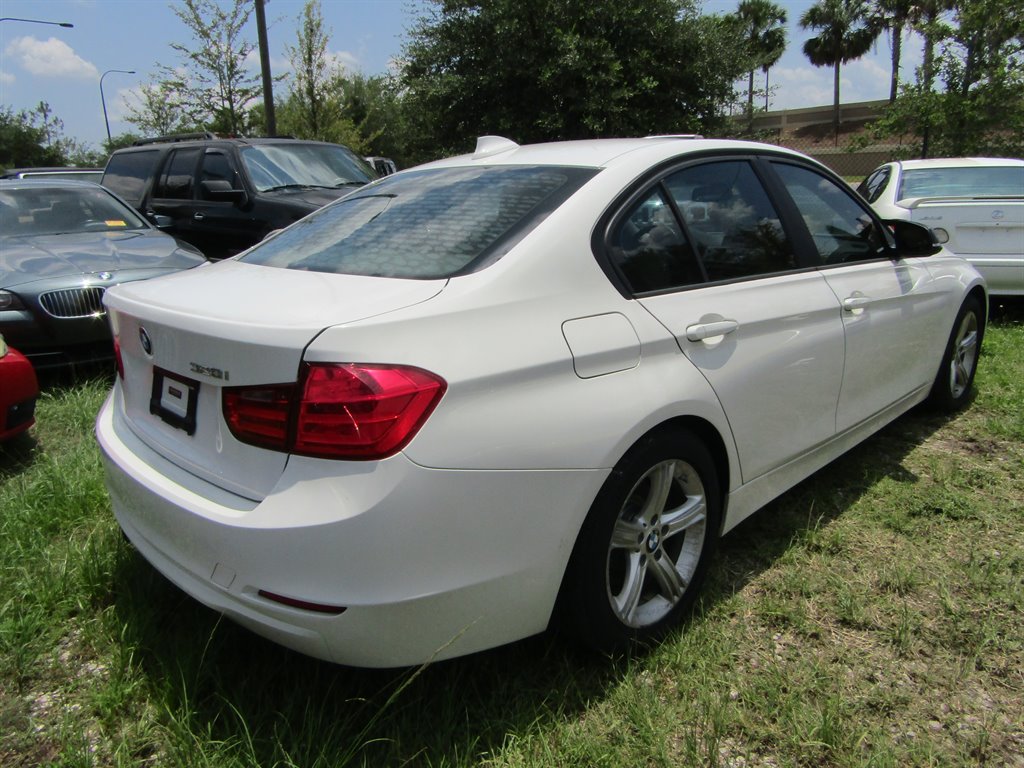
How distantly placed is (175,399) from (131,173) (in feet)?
26.8

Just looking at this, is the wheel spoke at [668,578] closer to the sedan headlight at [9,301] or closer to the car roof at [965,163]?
the sedan headlight at [9,301]

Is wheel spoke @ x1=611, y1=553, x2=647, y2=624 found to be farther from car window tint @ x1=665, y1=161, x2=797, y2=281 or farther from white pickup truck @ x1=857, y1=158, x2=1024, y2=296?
white pickup truck @ x1=857, y1=158, x2=1024, y2=296

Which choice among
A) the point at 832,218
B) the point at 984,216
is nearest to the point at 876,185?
the point at 984,216

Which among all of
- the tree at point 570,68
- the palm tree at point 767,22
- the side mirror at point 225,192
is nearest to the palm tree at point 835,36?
the palm tree at point 767,22

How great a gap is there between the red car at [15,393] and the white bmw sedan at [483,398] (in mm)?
1364

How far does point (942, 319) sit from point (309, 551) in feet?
11.6

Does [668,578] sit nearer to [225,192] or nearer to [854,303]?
[854,303]

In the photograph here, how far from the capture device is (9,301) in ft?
15.7

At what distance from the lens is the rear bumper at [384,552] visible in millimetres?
1720

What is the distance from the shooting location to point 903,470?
3.54 metres

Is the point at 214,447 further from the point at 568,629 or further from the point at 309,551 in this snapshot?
the point at 568,629

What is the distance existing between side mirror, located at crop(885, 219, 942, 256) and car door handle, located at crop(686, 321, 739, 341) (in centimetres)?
167

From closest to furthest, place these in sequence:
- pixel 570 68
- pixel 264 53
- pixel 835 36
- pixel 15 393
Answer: pixel 15 393 < pixel 570 68 < pixel 264 53 < pixel 835 36

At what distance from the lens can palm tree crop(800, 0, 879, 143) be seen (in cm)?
4959
